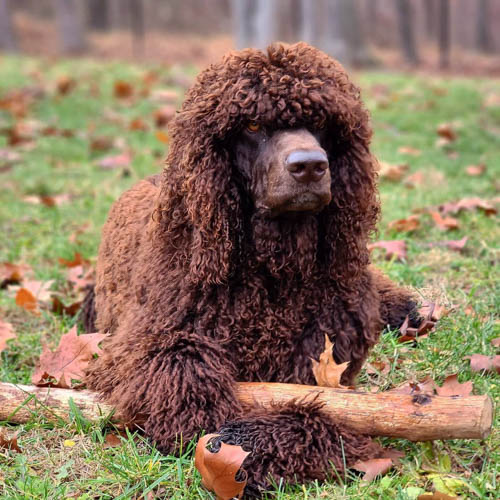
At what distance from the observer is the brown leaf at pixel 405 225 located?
5.51 meters

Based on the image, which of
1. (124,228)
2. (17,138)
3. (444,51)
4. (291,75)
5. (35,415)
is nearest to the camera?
(291,75)

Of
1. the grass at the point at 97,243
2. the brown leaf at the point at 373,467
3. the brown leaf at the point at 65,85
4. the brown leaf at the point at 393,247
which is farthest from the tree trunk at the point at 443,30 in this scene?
the brown leaf at the point at 373,467

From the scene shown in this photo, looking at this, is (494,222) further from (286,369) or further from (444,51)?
(444,51)

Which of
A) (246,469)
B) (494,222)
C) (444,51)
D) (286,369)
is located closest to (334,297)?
(286,369)

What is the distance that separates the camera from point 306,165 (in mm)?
2824

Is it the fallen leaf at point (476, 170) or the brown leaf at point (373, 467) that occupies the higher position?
the fallen leaf at point (476, 170)

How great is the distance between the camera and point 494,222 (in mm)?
5520

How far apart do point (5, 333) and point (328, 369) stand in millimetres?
2011

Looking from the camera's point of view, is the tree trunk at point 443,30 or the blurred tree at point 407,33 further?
the blurred tree at point 407,33

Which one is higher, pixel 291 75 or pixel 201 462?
pixel 291 75

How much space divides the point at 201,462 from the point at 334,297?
3.31 feet

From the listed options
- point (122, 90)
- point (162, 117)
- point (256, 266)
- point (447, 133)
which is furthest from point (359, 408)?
point (122, 90)

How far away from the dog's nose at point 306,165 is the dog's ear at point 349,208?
15.7 inches

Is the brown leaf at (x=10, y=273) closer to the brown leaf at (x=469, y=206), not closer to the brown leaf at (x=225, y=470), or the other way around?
the brown leaf at (x=225, y=470)
